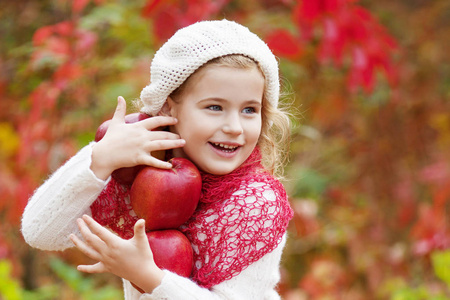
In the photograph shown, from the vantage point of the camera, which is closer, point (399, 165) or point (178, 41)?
point (178, 41)

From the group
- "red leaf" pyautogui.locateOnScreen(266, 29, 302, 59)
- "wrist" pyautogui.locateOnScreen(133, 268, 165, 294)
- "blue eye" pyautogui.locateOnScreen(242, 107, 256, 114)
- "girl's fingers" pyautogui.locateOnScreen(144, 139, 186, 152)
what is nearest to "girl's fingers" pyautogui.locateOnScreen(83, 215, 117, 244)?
"wrist" pyautogui.locateOnScreen(133, 268, 165, 294)

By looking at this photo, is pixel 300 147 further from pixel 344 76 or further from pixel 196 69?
pixel 196 69

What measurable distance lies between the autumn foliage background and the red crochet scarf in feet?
0.99

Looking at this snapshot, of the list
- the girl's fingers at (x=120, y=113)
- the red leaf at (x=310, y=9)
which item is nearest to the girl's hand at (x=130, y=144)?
the girl's fingers at (x=120, y=113)

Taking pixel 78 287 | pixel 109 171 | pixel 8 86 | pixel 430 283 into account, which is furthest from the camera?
pixel 430 283

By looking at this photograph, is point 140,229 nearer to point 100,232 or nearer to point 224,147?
point 100,232

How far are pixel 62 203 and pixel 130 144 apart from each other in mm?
260

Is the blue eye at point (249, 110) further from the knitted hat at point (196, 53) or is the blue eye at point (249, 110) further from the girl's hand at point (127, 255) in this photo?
the girl's hand at point (127, 255)

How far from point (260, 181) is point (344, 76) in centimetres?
291

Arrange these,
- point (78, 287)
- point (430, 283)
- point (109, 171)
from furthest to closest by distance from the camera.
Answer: point (430, 283) → point (78, 287) → point (109, 171)

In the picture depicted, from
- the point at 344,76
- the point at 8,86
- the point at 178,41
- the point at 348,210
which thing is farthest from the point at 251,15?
the point at 178,41

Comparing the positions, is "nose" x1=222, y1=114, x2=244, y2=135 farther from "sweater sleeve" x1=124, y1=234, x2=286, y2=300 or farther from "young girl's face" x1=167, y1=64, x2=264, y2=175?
"sweater sleeve" x1=124, y1=234, x2=286, y2=300

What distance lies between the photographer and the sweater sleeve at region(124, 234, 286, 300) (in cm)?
141

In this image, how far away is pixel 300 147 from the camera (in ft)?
14.5
